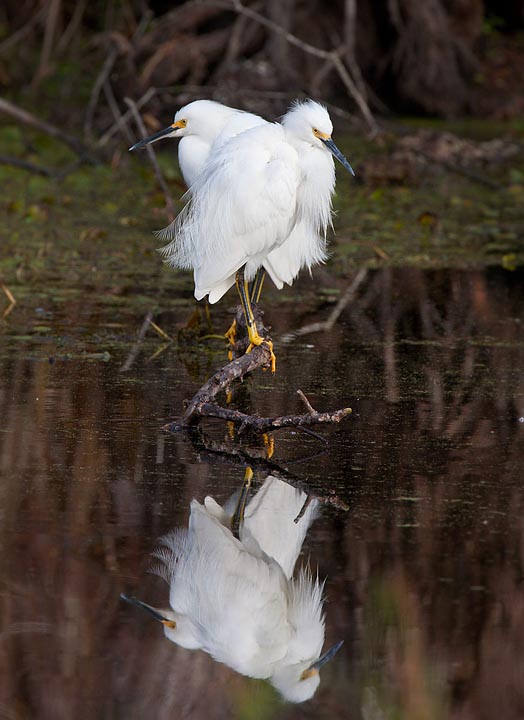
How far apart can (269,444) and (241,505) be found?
1.83 ft

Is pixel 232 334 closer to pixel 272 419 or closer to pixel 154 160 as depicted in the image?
pixel 272 419

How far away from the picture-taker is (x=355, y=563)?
2.78 metres

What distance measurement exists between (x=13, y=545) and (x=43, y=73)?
30.9 feet

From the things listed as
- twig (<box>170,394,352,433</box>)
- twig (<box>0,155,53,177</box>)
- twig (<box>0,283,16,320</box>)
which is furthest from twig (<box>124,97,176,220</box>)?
twig (<box>170,394,352,433</box>)

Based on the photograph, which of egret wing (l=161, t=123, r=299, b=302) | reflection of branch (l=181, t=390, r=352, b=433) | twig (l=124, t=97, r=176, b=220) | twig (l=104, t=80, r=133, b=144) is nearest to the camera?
reflection of branch (l=181, t=390, r=352, b=433)

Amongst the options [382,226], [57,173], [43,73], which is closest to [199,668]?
[382,226]

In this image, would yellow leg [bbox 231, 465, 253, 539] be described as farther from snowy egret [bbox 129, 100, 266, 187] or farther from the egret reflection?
snowy egret [bbox 129, 100, 266, 187]

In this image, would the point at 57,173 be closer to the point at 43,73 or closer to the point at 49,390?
the point at 43,73

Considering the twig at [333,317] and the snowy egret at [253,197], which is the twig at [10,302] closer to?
the snowy egret at [253,197]

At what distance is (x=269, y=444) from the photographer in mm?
3707

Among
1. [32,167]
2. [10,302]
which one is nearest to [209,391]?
[10,302]

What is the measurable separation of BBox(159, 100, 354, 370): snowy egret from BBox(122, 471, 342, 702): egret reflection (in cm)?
131

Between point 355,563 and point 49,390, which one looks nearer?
point 355,563

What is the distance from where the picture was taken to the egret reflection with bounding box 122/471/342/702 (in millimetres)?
2445
